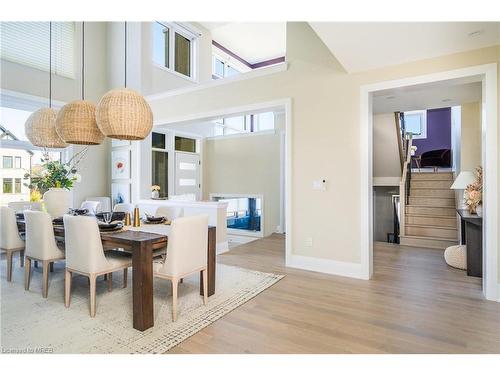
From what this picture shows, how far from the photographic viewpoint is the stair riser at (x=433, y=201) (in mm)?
5852

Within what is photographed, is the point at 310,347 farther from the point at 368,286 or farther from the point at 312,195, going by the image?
the point at 312,195

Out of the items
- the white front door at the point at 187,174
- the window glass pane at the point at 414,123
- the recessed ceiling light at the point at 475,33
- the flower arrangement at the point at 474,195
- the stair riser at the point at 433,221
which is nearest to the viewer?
the recessed ceiling light at the point at 475,33

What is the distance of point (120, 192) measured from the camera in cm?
646

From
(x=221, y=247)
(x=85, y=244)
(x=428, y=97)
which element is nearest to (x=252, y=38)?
(x=428, y=97)

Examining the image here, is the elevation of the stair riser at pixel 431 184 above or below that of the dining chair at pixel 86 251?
above

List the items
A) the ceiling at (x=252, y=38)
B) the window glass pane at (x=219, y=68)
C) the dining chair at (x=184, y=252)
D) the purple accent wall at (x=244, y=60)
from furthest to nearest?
the window glass pane at (x=219, y=68), the purple accent wall at (x=244, y=60), the ceiling at (x=252, y=38), the dining chair at (x=184, y=252)

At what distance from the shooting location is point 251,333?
7.57 feet

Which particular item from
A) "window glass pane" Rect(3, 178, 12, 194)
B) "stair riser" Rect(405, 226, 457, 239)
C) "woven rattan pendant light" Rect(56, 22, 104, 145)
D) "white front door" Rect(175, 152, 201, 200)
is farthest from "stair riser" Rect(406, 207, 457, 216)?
"window glass pane" Rect(3, 178, 12, 194)

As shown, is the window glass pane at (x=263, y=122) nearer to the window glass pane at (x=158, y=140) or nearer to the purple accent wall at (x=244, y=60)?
the purple accent wall at (x=244, y=60)

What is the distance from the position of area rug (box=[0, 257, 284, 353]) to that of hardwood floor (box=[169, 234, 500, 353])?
0.56 ft

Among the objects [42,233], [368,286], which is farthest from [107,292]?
[368,286]

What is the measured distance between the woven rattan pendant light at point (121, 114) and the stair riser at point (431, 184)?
5.87m

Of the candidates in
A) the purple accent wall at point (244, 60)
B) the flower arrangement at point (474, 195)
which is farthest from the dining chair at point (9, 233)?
the purple accent wall at point (244, 60)

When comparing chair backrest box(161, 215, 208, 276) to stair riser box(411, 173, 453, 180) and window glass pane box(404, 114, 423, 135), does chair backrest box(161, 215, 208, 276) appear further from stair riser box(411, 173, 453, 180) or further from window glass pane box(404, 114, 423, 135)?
window glass pane box(404, 114, 423, 135)
